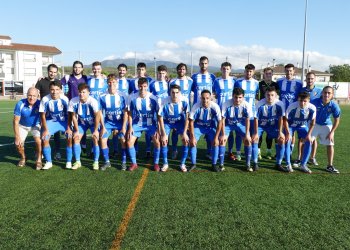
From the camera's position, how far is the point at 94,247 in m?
2.71

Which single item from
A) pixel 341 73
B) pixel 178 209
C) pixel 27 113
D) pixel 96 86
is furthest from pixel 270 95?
pixel 341 73

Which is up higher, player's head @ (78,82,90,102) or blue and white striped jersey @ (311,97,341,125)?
player's head @ (78,82,90,102)

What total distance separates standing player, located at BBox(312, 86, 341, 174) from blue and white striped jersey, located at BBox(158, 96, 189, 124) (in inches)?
91.8

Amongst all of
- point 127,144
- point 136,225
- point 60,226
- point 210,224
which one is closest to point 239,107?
point 127,144

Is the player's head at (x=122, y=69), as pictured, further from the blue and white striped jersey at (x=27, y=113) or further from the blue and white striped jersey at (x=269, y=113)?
the blue and white striped jersey at (x=269, y=113)

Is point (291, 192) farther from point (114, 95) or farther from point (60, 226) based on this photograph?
point (114, 95)

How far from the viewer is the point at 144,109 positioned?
17.3 feet

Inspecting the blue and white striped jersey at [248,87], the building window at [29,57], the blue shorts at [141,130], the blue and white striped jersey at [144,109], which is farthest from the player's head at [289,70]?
the building window at [29,57]

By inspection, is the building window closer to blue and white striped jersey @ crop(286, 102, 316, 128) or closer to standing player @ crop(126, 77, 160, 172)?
standing player @ crop(126, 77, 160, 172)

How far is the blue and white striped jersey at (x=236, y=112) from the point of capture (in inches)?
203

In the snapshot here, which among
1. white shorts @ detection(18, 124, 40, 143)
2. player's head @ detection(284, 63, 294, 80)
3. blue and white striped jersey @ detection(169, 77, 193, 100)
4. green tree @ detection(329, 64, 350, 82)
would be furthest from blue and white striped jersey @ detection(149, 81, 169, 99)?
green tree @ detection(329, 64, 350, 82)

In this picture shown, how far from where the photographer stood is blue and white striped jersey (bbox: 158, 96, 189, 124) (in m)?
5.18

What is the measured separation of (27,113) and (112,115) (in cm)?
150

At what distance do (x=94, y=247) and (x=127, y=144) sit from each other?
263 centimetres
